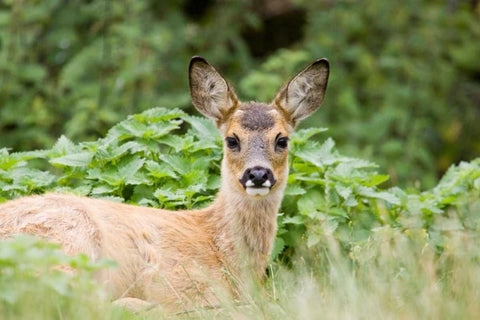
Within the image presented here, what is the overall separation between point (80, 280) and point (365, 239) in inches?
108

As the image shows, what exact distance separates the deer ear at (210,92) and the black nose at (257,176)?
0.72 metres

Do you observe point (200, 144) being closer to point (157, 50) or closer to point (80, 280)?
point (80, 280)

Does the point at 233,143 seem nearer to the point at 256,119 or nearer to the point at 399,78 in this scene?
the point at 256,119

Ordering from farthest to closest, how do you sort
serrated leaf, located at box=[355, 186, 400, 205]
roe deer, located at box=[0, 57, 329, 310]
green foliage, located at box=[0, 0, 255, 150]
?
green foliage, located at box=[0, 0, 255, 150], serrated leaf, located at box=[355, 186, 400, 205], roe deer, located at box=[0, 57, 329, 310]

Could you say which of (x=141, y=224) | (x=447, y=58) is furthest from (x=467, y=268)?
(x=447, y=58)

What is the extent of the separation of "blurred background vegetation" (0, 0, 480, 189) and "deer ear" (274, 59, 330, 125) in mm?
3874

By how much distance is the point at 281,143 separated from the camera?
6793 mm

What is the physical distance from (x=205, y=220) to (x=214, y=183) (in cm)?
58

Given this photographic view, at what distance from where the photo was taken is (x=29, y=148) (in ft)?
36.9

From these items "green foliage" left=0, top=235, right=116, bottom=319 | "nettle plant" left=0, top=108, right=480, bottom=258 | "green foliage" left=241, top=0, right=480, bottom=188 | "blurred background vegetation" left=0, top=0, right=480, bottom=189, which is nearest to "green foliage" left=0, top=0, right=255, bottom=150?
"blurred background vegetation" left=0, top=0, right=480, bottom=189

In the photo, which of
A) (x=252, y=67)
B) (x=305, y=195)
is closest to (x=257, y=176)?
(x=305, y=195)

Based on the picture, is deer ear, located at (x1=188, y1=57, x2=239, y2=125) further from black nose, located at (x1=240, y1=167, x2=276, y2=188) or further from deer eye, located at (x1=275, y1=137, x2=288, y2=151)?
black nose, located at (x1=240, y1=167, x2=276, y2=188)

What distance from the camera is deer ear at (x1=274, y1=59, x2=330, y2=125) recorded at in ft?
23.2

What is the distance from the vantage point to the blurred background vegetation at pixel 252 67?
1139 centimetres
